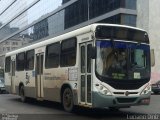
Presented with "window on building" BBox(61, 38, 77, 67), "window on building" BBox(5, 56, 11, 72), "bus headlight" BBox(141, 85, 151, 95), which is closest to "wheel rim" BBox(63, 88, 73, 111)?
"window on building" BBox(61, 38, 77, 67)

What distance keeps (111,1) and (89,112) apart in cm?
3772

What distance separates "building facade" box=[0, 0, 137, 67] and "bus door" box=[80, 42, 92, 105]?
117 feet

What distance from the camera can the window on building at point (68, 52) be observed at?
15378 millimetres

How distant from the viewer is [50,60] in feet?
58.7

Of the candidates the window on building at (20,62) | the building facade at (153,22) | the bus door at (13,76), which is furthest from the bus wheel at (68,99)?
the building facade at (153,22)

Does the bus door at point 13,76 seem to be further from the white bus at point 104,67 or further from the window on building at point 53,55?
the white bus at point 104,67

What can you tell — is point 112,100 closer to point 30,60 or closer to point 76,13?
point 30,60

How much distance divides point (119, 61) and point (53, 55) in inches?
177

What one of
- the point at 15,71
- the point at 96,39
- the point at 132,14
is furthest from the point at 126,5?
the point at 96,39

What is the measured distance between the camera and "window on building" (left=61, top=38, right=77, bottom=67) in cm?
1538

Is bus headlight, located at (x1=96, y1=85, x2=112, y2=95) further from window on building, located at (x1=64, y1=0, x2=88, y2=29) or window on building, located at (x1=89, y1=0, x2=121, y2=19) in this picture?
window on building, located at (x1=64, y1=0, x2=88, y2=29)

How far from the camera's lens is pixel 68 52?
15930 mm

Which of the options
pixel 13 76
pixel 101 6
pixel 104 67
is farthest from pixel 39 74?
pixel 101 6

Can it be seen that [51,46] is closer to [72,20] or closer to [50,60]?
[50,60]
